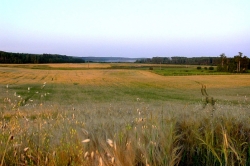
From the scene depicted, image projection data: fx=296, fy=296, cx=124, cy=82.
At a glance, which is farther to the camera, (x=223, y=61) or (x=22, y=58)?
(x=22, y=58)

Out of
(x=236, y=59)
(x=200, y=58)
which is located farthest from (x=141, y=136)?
(x=200, y=58)

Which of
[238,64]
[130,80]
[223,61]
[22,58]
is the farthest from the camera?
[22,58]

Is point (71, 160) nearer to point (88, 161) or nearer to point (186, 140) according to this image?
point (88, 161)

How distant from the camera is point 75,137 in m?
2.99

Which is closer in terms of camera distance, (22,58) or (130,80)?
(130,80)

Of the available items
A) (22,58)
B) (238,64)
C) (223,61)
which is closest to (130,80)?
(238,64)

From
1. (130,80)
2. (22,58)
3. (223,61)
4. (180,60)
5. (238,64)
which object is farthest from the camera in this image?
(180,60)

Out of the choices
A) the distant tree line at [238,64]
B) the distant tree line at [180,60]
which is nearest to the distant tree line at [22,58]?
the distant tree line at [180,60]

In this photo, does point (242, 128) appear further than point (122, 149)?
Yes

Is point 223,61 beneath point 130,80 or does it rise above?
above

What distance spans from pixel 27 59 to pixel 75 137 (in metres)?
159

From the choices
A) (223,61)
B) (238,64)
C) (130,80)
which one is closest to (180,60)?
(223,61)

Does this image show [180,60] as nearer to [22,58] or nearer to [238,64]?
[238,64]

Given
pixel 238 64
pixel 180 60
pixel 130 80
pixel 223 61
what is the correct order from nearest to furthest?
pixel 130 80 → pixel 238 64 → pixel 223 61 → pixel 180 60
